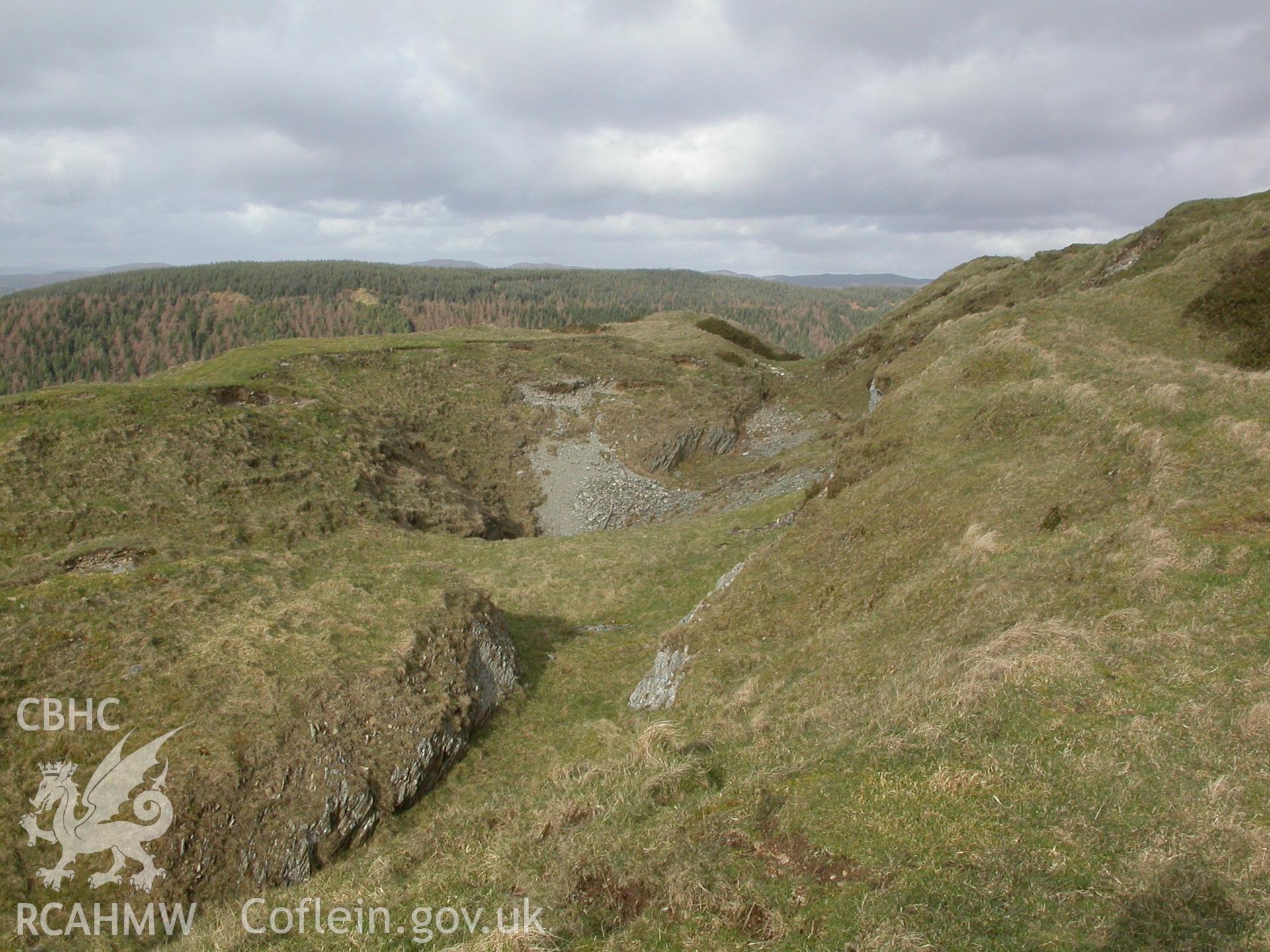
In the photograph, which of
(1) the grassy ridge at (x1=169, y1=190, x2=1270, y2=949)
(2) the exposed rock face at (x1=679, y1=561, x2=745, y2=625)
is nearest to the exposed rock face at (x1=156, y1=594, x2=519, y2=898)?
(1) the grassy ridge at (x1=169, y1=190, x2=1270, y2=949)

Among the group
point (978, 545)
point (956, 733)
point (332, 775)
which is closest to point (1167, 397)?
point (978, 545)

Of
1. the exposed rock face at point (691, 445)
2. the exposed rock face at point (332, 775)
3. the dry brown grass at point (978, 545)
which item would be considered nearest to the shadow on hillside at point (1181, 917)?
the dry brown grass at point (978, 545)

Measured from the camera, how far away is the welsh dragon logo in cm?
1386

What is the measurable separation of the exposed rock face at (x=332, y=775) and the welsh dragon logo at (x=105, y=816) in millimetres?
422

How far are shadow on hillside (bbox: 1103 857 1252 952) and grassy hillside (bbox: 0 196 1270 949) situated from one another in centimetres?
3

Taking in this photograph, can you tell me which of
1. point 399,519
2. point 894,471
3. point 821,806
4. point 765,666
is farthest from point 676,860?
point 399,519

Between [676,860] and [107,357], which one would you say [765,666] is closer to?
[676,860]

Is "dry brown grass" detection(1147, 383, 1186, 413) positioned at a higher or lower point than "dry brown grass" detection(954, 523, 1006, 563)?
higher

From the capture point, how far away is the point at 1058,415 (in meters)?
21.7

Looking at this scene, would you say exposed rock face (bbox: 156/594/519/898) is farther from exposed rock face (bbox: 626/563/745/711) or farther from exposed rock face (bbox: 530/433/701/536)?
exposed rock face (bbox: 530/433/701/536)

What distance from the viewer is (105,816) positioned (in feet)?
47.9

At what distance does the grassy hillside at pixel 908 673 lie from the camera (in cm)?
748

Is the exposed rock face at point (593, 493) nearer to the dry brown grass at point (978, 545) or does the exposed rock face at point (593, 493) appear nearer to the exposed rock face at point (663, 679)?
the exposed rock face at point (663, 679)

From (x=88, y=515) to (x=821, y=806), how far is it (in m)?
32.9
